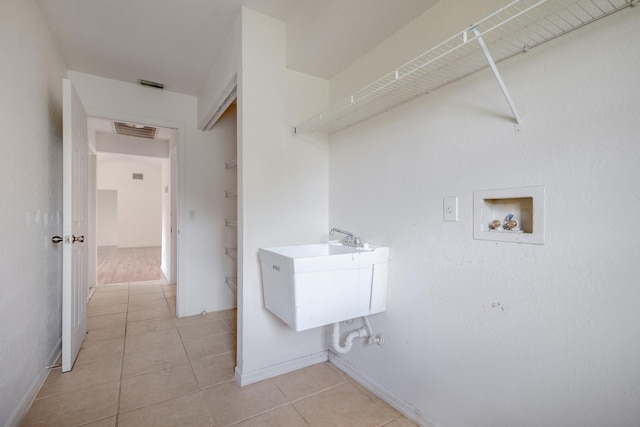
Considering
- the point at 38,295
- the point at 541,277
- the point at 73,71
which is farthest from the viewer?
the point at 73,71

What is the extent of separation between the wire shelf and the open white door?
5.43 ft

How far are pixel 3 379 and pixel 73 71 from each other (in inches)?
101

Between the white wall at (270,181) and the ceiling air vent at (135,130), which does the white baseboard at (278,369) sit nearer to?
the white wall at (270,181)

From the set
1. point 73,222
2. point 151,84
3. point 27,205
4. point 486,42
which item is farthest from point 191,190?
point 486,42

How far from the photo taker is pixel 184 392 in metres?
1.79

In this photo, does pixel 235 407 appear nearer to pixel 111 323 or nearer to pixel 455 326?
pixel 455 326

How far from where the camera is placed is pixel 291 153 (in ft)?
6.82

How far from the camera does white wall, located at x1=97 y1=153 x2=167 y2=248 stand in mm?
8805

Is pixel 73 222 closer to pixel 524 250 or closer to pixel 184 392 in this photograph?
pixel 184 392

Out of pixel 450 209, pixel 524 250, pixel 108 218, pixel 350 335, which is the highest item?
pixel 450 209

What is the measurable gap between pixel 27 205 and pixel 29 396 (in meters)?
1.06

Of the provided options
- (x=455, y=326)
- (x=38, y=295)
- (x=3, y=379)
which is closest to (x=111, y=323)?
(x=38, y=295)

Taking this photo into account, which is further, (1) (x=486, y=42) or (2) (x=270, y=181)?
(2) (x=270, y=181)

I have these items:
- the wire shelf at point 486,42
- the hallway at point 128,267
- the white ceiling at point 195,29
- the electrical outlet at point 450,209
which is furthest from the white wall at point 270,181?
the hallway at point 128,267
